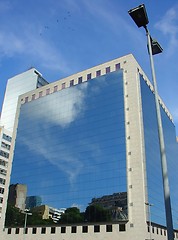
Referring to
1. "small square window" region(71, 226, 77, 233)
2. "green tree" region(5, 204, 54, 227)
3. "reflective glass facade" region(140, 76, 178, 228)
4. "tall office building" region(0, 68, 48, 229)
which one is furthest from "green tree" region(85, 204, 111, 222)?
"tall office building" region(0, 68, 48, 229)

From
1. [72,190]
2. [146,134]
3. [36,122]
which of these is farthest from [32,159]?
[146,134]

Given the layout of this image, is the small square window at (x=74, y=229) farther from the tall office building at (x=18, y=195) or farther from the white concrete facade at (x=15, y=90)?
the white concrete facade at (x=15, y=90)

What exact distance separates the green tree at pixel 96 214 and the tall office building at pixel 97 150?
1.67 ft

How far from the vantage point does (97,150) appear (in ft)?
232

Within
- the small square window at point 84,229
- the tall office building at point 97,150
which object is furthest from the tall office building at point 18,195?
the small square window at point 84,229

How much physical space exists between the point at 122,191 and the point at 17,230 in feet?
113

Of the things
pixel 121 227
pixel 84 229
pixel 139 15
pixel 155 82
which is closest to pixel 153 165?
pixel 121 227

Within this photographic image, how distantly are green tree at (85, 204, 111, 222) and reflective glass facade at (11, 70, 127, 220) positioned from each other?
1.75 meters

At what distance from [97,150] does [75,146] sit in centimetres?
792

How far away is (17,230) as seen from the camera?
254 feet

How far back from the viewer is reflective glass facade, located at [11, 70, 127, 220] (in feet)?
221

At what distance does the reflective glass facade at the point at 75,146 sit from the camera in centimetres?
6733

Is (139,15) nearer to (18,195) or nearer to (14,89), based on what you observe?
(18,195)

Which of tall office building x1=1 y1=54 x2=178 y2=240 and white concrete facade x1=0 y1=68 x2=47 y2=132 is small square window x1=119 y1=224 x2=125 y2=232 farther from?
white concrete facade x1=0 y1=68 x2=47 y2=132
